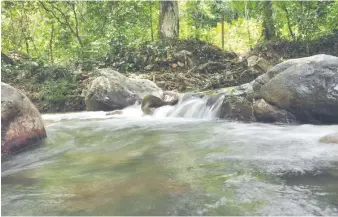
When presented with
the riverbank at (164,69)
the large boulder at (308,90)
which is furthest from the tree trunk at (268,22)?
the large boulder at (308,90)

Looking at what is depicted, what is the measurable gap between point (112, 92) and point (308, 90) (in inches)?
219

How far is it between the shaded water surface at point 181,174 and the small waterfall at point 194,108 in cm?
183

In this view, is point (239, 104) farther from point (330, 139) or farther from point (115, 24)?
point (115, 24)

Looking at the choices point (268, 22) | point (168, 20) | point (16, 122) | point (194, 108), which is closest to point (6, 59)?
point (168, 20)

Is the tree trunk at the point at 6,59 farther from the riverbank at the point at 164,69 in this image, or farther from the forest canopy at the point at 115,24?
the forest canopy at the point at 115,24

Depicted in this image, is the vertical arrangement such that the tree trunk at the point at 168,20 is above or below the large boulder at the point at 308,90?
above

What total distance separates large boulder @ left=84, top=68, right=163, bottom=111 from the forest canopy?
12.5ft

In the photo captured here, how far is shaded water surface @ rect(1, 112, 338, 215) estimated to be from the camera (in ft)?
8.14

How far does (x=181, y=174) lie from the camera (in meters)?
3.28

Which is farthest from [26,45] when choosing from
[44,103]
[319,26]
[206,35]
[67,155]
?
[67,155]

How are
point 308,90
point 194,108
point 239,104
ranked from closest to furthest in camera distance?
point 308,90, point 239,104, point 194,108

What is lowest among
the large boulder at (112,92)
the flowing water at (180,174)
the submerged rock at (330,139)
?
the flowing water at (180,174)

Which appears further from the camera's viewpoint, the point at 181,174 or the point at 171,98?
the point at 171,98

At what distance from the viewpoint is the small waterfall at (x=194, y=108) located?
7.59 meters
